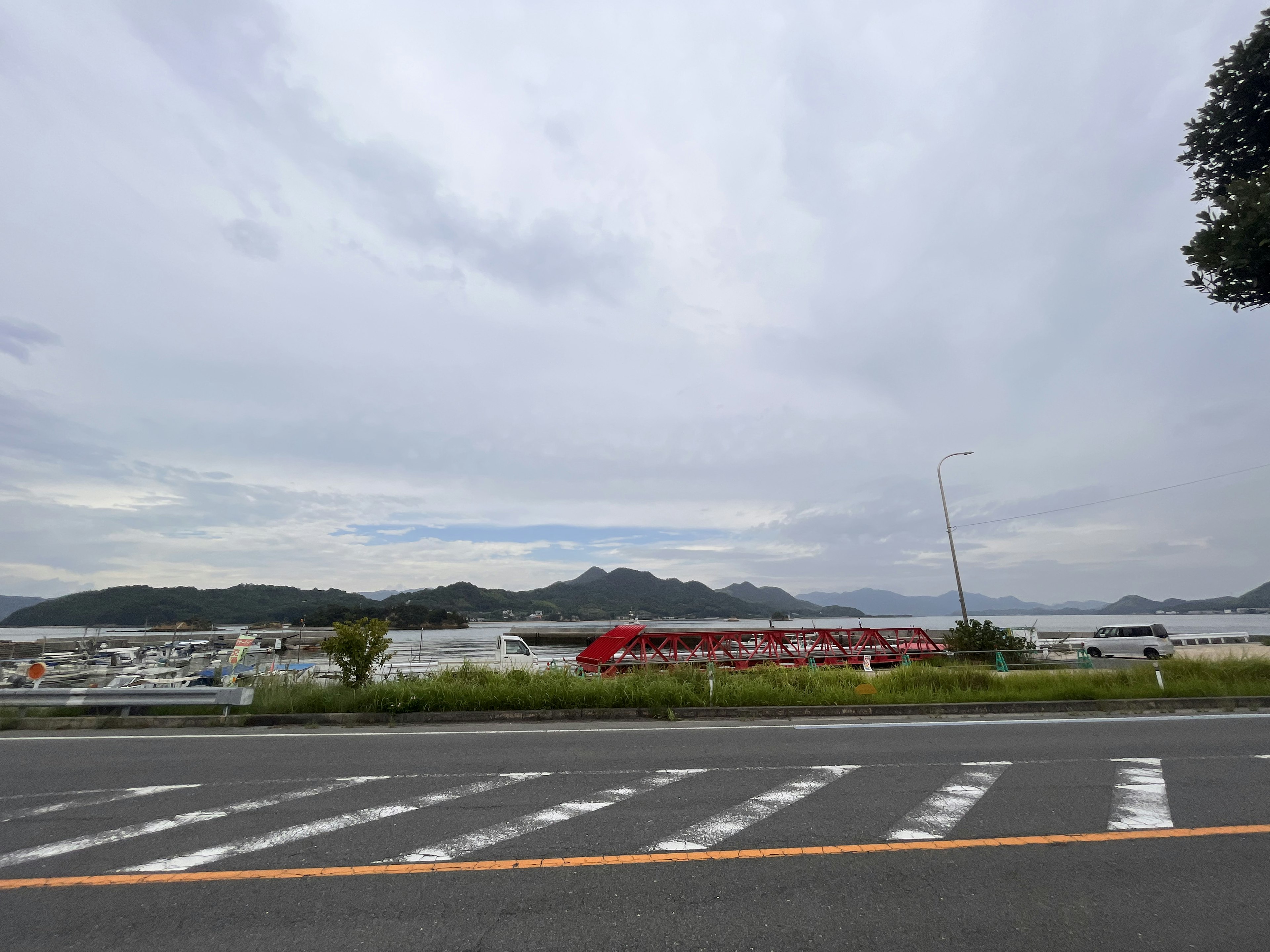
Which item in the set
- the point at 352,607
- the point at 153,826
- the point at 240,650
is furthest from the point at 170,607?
the point at 153,826

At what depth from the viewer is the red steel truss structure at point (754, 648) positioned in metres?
22.3

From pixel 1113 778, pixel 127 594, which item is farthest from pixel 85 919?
pixel 127 594

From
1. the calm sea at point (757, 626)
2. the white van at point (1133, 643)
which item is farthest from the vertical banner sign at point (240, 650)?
the white van at point (1133, 643)

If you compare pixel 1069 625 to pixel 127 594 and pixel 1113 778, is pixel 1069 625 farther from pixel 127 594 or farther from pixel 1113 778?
Answer: pixel 127 594

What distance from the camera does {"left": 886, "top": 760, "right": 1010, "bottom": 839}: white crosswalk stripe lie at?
17.2 feet

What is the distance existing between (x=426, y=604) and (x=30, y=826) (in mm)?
124513

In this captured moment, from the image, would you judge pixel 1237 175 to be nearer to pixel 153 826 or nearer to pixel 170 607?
pixel 153 826

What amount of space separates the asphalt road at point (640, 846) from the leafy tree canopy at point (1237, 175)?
11406 mm

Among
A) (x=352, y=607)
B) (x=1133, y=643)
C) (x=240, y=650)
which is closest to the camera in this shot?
(x=240, y=650)

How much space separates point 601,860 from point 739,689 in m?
8.60

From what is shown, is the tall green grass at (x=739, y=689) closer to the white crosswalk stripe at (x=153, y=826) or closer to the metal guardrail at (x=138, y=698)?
the metal guardrail at (x=138, y=698)

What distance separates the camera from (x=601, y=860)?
4.70m

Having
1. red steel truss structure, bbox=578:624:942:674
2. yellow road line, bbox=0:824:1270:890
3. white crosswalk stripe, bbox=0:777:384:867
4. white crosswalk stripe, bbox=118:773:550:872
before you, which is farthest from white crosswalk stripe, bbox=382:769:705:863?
red steel truss structure, bbox=578:624:942:674

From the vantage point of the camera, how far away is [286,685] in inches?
489
